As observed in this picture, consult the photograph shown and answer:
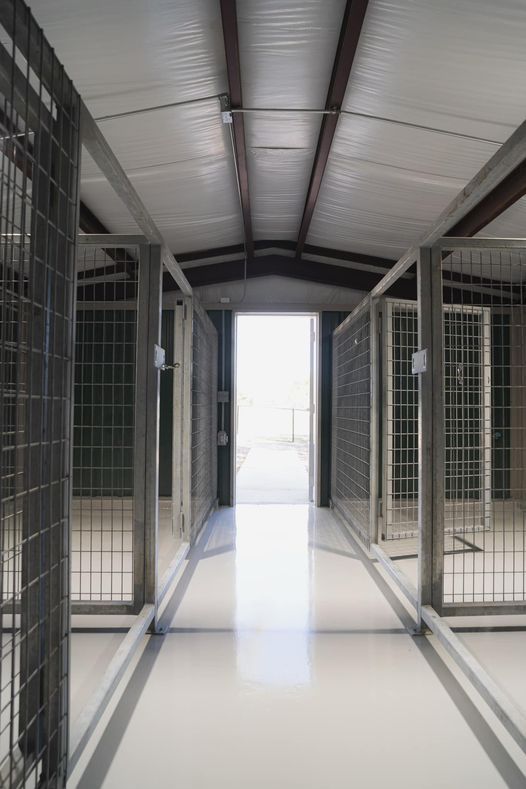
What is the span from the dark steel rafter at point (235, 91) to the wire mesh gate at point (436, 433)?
1574 mm

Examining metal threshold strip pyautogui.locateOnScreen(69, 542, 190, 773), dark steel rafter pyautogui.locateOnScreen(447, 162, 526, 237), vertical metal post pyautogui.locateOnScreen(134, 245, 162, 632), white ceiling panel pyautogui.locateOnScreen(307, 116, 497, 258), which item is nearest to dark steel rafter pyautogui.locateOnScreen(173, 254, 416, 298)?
white ceiling panel pyautogui.locateOnScreen(307, 116, 497, 258)

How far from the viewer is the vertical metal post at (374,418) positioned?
4.36m

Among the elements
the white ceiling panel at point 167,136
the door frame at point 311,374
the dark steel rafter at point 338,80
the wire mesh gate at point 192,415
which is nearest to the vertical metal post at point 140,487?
the wire mesh gate at point 192,415

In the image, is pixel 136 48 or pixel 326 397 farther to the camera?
pixel 326 397

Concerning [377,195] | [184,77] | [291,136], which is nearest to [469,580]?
[377,195]

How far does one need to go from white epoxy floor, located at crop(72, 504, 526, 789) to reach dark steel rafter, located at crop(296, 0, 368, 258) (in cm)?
332

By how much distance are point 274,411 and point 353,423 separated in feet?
52.6

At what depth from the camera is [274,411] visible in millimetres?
21406

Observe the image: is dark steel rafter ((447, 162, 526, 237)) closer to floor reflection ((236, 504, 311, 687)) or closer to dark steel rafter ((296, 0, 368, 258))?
dark steel rafter ((296, 0, 368, 258))

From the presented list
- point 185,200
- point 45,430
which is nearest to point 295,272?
point 185,200

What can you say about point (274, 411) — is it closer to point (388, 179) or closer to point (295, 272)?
point (295, 272)

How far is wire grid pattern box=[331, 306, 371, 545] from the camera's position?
15.6ft

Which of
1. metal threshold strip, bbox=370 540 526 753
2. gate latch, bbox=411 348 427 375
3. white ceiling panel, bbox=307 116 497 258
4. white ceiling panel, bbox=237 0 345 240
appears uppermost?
white ceiling panel, bbox=237 0 345 240

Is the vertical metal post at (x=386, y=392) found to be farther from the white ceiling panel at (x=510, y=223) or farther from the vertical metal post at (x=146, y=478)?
the vertical metal post at (x=146, y=478)
